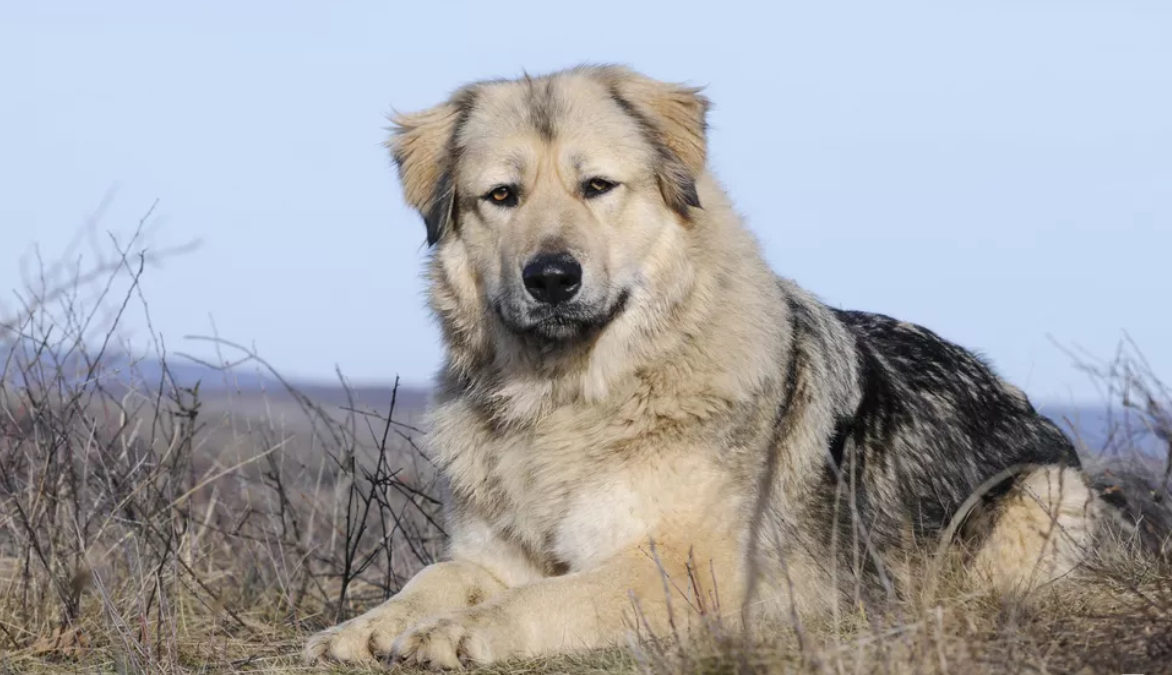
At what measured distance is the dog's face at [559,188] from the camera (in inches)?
189

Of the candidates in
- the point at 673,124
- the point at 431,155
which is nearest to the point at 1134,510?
the point at 673,124

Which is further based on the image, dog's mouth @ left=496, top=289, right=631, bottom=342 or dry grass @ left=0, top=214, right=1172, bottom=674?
dog's mouth @ left=496, top=289, right=631, bottom=342

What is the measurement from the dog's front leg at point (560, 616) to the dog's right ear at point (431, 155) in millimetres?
1612

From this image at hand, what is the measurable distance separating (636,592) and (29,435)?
131 inches

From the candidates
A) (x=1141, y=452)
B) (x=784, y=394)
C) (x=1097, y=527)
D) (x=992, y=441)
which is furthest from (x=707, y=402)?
(x=1141, y=452)

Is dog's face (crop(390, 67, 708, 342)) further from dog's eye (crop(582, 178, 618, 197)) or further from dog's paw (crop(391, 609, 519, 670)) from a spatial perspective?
dog's paw (crop(391, 609, 519, 670))

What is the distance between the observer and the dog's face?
4809 mm

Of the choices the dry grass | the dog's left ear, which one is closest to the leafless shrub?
the dry grass

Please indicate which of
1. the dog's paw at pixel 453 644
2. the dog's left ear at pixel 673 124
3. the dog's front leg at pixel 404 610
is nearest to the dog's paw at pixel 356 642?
the dog's front leg at pixel 404 610

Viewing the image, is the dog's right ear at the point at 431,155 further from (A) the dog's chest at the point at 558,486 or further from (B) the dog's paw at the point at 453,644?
(B) the dog's paw at the point at 453,644

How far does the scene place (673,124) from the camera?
5258 millimetres

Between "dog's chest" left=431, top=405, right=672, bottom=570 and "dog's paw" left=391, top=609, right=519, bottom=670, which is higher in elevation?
"dog's chest" left=431, top=405, right=672, bottom=570

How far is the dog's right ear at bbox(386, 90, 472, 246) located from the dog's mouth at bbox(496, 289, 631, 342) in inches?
23.7

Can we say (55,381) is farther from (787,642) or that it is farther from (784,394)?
(787,642)
